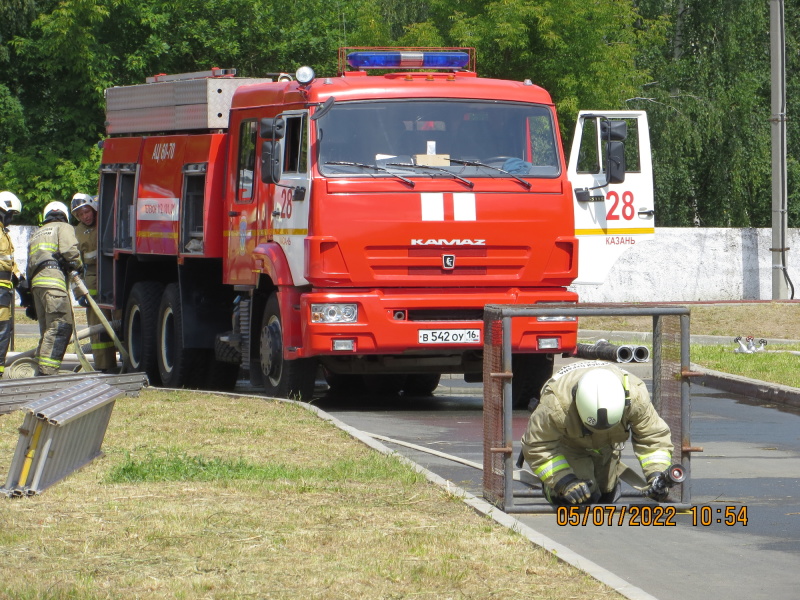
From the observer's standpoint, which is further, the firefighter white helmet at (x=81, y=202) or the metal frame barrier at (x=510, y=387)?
the firefighter white helmet at (x=81, y=202)

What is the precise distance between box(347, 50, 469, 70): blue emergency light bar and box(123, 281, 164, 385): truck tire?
4047 millimetres

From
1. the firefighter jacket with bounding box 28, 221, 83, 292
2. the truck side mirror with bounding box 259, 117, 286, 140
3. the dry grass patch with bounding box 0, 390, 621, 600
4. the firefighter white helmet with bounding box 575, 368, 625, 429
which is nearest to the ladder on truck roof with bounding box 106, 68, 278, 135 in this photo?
the truck side mirror with bounding box 259, 117, 286, 140

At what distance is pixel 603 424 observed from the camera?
7.05 metres

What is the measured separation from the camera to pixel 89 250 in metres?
17.7

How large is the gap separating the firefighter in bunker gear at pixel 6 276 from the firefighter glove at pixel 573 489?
8.44m

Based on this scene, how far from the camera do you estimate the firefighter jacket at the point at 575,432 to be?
7.29m

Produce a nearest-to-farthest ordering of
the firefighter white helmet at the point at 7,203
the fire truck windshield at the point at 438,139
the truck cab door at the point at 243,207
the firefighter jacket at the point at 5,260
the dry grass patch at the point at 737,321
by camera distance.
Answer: the fire truck windshield at the point at 438,139 < the truck cab door at the point at 243,207 < the firefighter jacket at the point at 5,260 < the firefighter white helmet at the point at 7,203 < the dry grass patch at the point at 737,321

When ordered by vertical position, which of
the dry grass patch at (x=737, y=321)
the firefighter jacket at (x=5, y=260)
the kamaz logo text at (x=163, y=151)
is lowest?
the dry grass patch at (x=737, y=321)

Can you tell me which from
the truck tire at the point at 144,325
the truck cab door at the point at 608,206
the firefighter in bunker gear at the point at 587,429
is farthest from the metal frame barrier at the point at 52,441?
the truck cab door at the point at 608,206

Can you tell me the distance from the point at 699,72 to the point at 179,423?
31.4m

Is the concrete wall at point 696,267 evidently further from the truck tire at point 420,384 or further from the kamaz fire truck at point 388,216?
the kamaz fire truck at point 388,216

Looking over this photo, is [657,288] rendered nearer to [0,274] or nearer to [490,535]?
[0,274]

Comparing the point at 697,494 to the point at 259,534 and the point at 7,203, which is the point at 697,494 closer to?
the point at 259,534
